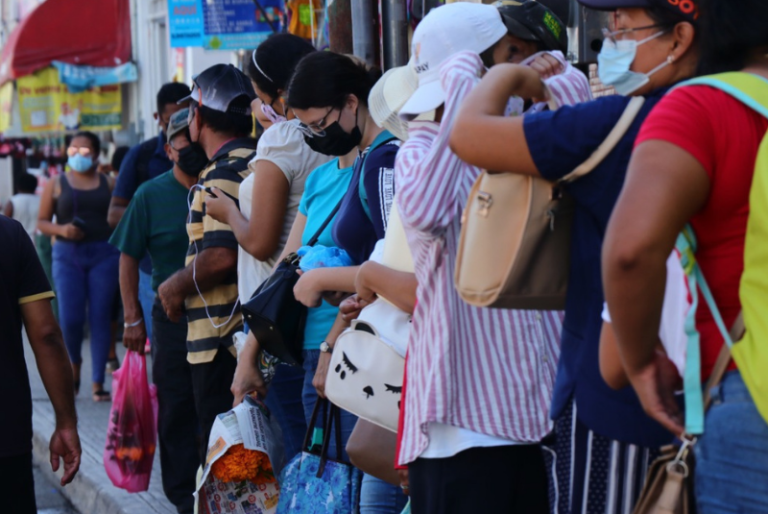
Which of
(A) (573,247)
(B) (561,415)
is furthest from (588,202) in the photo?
(B) (561,415)

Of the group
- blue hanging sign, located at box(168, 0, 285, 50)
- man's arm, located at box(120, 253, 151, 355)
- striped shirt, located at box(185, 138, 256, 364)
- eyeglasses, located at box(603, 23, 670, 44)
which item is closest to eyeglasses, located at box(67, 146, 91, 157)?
blue hanging sign, located at box(168, 0, 285, 50)

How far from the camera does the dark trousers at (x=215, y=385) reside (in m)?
5.32

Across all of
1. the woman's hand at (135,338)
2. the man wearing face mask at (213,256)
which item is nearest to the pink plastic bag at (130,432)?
the woman's hand at (135,338)

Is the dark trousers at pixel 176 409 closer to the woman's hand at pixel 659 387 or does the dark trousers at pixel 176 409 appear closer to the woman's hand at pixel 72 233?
the woman's hand at pixel 72 233

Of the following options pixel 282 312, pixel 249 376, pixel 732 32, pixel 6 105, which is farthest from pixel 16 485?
pixel 6 105

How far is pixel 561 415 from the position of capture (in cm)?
259

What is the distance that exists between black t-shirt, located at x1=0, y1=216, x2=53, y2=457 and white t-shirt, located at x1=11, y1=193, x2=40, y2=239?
376 inches

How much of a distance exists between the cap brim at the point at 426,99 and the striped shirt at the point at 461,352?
0.08m

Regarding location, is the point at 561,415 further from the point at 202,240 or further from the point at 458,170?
the point at 202,240

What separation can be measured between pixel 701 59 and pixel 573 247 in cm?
49

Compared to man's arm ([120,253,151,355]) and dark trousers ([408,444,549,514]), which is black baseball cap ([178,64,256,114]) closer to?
man's arm ([120,253,151,355])

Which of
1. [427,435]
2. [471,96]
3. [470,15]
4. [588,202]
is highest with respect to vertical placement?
[470,15]

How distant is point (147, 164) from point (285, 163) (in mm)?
3464

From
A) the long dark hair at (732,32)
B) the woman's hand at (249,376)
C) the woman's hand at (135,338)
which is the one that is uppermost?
the long dark hair at (732,32)
